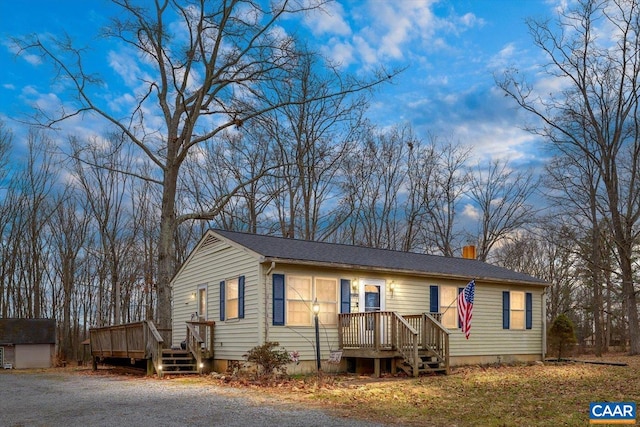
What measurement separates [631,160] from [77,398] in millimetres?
24250

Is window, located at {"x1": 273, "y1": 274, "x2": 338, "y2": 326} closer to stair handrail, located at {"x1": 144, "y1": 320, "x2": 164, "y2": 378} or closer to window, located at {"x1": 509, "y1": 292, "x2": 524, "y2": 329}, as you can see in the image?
stair handrail, located at {"x1": 144, "y1": 320, "x2": 164, "y2": 378}

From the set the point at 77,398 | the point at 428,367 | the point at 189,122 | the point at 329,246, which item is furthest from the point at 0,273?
the point at 428,367

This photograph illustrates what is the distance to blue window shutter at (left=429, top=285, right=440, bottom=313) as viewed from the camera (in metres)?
17.9

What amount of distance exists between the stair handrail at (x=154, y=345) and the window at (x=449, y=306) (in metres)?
8.53

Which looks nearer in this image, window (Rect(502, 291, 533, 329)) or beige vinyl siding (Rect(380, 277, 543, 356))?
beige vinyl siding (Rect(380, 277, 543, 356))

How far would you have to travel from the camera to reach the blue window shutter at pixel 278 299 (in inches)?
580

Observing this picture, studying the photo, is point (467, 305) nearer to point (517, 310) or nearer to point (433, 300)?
point (433, 300)

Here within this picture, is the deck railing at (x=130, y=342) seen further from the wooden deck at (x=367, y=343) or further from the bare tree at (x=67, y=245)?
the bare tree at (x=67, y=245)

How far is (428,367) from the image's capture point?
49.0ft

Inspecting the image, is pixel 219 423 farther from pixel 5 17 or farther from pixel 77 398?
pixel 5 17

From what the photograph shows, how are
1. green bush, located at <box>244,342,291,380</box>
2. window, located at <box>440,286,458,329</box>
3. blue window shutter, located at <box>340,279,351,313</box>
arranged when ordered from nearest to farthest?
green bush, located at <box>244,342,291,380</box>, blue window shutter, located at <box>340,279,351,313</box>, window, located at <box>440,286,458,329</box>

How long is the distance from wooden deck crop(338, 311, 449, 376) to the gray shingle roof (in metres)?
1.61

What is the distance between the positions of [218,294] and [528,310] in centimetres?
1106

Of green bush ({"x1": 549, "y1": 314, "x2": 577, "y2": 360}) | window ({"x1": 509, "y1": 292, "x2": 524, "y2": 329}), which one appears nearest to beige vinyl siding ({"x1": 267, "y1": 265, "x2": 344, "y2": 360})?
window ({"x1": 509, "y1": 292, "x2": 524, "y2": 329})
